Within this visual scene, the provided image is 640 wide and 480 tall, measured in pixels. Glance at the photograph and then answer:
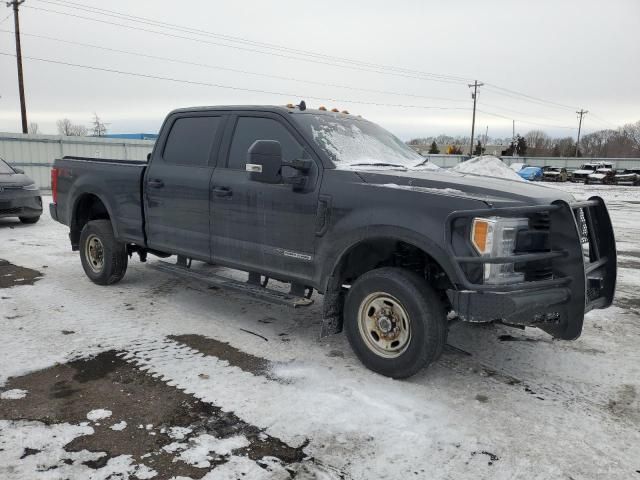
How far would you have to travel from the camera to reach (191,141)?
531 cm

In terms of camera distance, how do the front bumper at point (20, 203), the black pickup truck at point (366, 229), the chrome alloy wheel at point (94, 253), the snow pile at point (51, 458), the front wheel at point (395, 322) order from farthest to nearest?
the front bumper at point (20, 203), the chrome alloy wheel at point (94, 253), the front wheel at point (395, 322), the black pickup truck at point (366, 229), the snow pile at point (51, 458)

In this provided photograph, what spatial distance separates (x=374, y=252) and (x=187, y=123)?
2573mm

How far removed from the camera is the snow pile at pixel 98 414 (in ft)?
10.4

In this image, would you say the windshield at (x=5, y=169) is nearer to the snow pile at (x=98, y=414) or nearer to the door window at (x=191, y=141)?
the door window at (x=191, y=141)

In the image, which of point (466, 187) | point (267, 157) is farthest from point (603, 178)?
point (267, 157)

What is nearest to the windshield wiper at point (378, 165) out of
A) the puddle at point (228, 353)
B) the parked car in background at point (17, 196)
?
the puddle at point (228, 353)

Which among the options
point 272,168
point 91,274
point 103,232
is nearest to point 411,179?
point 272,168

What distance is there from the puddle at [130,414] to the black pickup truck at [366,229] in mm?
972

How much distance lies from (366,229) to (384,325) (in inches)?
27.8

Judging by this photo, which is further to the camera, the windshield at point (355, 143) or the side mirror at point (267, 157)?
the windshield at point (355, 143)

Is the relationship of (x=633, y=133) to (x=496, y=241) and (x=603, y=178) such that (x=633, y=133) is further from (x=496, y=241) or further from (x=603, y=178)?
(x=496, y=241)

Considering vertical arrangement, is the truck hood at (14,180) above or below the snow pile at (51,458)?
above

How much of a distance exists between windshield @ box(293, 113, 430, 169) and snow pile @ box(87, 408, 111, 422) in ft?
7.86

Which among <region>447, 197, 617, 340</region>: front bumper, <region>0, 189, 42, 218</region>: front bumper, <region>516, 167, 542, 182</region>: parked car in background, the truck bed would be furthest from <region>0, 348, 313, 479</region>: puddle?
<region>516, 167, 542, 182</region>: parked car in background
